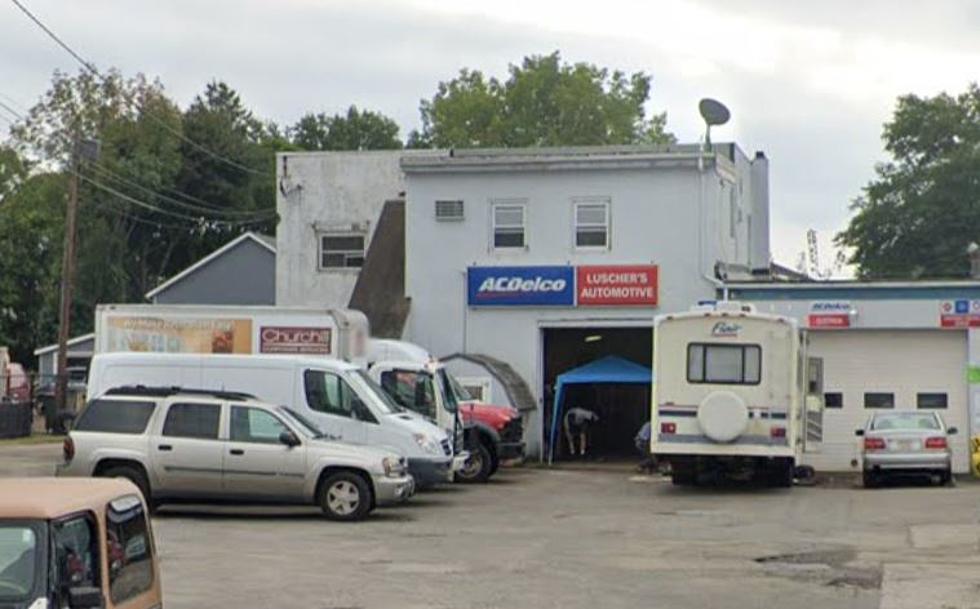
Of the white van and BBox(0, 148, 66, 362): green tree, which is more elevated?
BBox(0, 148, 66, 362): green tree

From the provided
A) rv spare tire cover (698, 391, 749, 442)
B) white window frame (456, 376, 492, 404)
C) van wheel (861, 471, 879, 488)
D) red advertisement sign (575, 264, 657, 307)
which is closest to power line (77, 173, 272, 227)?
white window frame (456, 376, 492, 404)

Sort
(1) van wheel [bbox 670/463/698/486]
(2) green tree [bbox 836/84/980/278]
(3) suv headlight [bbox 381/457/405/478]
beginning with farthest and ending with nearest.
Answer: (2) green tree [bbox 836/84/980/278] → (1) van wheel [bbox 670/463/698/486] → (3) suv headlight [bbox 381/457/405/478]

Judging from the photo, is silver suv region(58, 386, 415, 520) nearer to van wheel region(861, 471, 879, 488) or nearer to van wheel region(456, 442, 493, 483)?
van wheel region(456, 442, 493, 483)

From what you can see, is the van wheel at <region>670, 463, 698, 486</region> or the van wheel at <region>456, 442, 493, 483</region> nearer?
the van wheel at <region>670, 463, 698, 486</region>

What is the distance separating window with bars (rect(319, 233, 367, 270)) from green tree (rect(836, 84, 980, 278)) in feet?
100

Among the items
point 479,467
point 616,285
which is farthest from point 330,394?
point 616,285

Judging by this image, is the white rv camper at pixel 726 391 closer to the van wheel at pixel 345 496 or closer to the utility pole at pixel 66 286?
the van wheel at pixel 345 496

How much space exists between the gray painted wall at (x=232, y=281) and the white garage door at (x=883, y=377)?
26.8m

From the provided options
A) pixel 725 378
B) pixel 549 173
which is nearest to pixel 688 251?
pixel 549 173

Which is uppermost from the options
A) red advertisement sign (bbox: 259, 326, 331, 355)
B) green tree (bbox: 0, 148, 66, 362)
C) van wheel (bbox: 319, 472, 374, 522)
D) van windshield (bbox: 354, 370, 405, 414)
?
green tree (bbox: 0, 148, 66, 362)

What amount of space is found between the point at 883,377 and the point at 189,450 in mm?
18573

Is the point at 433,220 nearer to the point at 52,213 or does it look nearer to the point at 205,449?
the point at 205,449

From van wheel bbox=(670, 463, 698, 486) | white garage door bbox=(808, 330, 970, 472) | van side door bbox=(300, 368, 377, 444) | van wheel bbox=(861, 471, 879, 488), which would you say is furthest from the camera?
white garage door bbox=(808, 330, 970, 472)

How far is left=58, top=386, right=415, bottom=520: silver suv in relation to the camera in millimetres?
21719
